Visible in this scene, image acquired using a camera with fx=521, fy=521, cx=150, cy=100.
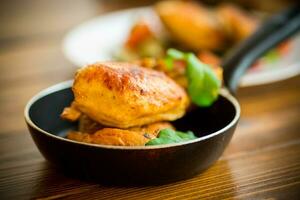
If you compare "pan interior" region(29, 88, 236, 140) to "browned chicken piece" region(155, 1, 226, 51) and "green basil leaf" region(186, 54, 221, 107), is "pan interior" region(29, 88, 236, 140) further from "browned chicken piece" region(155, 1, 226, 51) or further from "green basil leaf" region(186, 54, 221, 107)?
"browned chicken piece" region(155, 1, 226, 51)

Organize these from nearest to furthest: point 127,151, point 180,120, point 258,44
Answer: point 127,151 < point 180,120 < point 258,44

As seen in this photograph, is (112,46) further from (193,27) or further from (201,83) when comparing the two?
(201,83)

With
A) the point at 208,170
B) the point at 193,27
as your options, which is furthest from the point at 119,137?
the point at 193,27

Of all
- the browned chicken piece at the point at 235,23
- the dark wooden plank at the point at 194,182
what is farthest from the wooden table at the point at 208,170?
the browned chicken piece at the point at 235,23

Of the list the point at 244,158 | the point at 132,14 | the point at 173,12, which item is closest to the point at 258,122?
the point at 244,158

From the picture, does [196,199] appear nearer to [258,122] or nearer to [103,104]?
[103,104]
